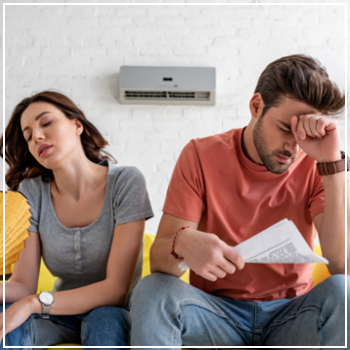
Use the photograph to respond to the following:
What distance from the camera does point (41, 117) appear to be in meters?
1.64

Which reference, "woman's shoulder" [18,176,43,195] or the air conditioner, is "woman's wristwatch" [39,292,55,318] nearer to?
"woman's shoulder" [18,176,43,195]

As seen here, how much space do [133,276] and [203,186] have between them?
437 mm

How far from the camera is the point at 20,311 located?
1.29 meters

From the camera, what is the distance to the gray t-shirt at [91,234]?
1.53 meters

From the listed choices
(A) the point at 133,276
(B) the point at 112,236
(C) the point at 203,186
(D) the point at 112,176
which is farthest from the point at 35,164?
(C) the point at 203,186

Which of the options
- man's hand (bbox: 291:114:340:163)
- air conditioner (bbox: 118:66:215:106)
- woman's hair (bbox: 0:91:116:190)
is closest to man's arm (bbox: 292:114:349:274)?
man's hand (bbox: 291:114:340:163)

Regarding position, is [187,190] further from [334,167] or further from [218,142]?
[334,167]

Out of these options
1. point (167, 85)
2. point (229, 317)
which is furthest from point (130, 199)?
point (167, 85)

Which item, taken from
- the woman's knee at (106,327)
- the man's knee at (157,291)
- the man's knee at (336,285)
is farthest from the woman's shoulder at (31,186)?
the man's knee at (336,285)

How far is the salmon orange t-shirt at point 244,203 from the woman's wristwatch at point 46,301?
18.5 inches

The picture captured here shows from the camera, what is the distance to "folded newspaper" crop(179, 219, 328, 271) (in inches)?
37.9

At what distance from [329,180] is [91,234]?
0.86 meters

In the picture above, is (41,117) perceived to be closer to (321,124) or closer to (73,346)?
(73,346)

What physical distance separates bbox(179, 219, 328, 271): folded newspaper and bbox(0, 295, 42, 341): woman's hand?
729 millimetres
